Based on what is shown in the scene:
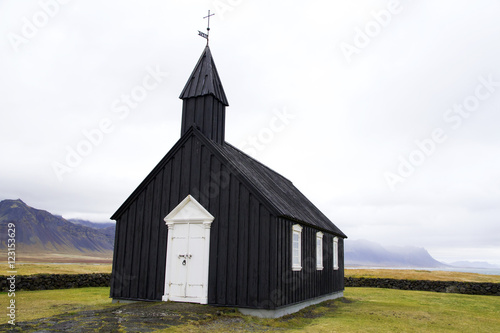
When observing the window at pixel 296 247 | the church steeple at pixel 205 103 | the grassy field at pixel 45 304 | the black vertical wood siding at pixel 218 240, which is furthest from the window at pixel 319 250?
the grassy field at pixel 45 304

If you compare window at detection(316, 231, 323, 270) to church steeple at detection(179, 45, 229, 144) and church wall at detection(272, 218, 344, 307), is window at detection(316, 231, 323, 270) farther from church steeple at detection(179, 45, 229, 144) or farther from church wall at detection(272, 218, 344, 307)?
church steeple at detection(179, 45, 229, 144)

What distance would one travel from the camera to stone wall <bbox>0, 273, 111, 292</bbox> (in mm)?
21797

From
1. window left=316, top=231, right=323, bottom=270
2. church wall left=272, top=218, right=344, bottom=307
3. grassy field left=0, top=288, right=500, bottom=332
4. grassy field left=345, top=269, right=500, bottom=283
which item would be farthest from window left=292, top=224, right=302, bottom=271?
grassy field left=345, top=269, right=500, bottom=283

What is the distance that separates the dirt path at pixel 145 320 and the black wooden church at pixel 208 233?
3.42ft

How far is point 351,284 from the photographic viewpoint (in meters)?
35.2

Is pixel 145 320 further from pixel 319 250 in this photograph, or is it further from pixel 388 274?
pixel 388 274

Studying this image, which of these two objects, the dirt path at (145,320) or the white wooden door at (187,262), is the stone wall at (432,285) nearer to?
the dirt path at (145,320)

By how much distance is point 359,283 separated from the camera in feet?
114

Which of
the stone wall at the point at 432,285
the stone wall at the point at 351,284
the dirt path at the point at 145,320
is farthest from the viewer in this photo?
the stone wall at the point at 432,285

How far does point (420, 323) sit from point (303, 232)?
550 cm

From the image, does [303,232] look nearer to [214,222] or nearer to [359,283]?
[214,222]

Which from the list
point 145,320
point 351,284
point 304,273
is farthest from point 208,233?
point 351,284

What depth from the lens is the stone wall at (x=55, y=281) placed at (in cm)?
2180

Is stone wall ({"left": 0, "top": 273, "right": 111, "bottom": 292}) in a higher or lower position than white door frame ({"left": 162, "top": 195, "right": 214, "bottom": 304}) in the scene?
lower
